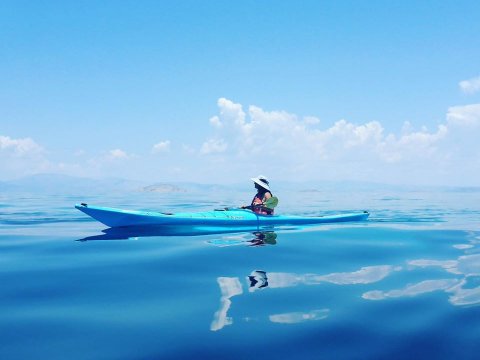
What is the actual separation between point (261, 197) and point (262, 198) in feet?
0.20

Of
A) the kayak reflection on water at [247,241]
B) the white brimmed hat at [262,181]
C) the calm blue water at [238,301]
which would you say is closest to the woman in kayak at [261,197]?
the white brimmed hat at [262,181]

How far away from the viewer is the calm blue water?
167 inches

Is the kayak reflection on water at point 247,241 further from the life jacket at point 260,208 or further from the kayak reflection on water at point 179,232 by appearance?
the life jacket at point 260,208

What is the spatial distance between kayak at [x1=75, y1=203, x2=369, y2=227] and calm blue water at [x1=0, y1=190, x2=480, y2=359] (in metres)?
3.18

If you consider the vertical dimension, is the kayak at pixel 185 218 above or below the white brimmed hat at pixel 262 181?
below

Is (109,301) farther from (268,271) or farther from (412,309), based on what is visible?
(412,309)

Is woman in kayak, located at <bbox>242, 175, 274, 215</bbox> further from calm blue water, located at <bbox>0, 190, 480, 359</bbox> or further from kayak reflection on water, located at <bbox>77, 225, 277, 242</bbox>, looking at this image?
calm blue water, located at <bbox>0, 190, 480, 359</bbox>

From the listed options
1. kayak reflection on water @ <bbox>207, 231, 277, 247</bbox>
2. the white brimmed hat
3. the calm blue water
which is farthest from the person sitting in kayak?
the calm blue water

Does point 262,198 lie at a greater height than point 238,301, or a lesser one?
greater

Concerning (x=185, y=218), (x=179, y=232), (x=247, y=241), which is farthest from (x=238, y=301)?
(x=185, y=218)

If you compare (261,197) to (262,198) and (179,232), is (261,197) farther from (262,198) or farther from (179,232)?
(179,232)

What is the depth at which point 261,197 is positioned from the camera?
16422 millimetres

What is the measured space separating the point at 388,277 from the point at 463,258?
3592mm

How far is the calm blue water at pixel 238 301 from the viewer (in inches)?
167
